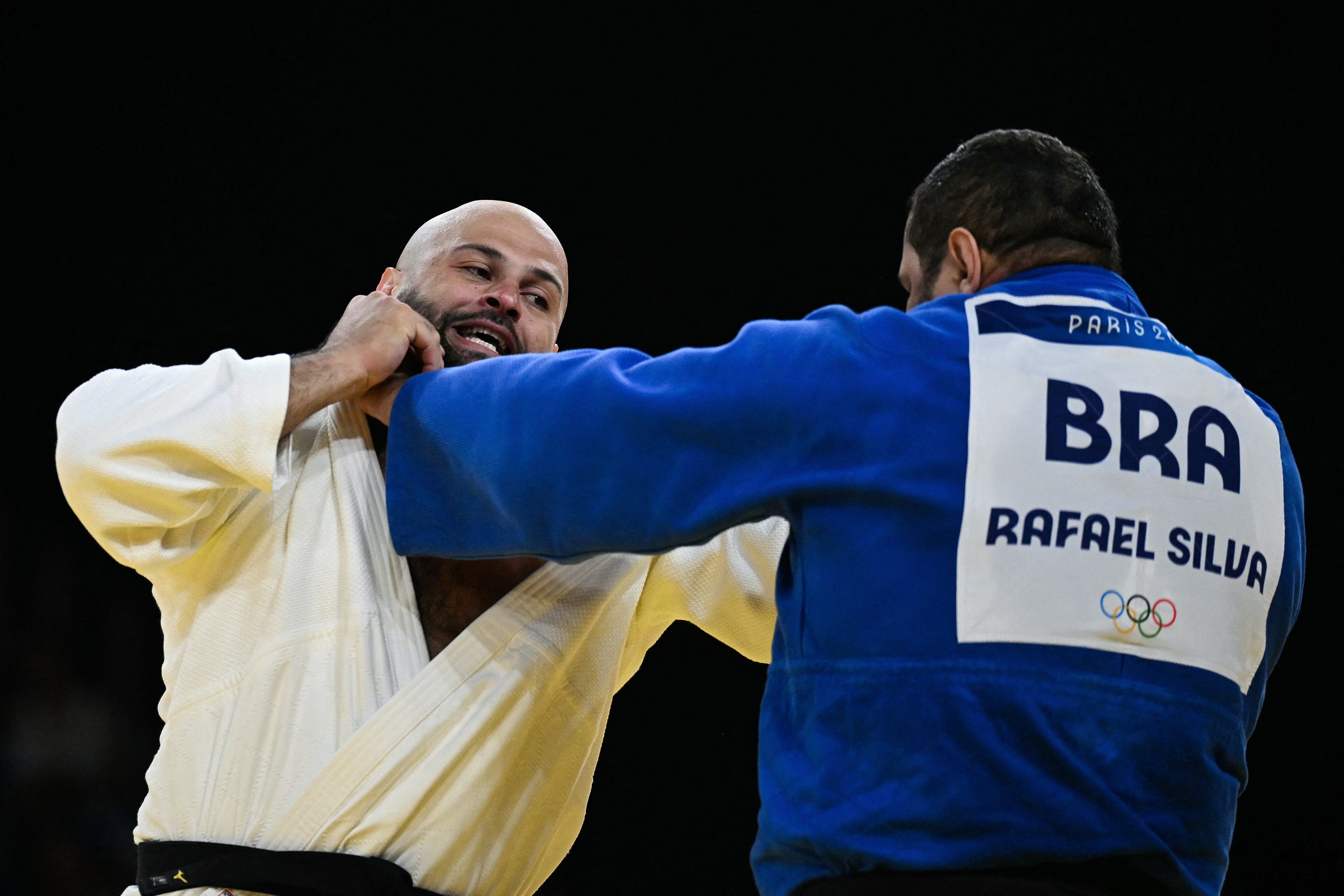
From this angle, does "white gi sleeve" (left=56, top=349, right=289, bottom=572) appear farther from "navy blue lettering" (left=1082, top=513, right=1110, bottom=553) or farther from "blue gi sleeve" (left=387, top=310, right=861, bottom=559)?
"navy blue lettering" (left=1082, top=513, right=1110, bottom=553)

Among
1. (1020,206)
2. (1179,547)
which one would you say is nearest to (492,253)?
(1020,206)

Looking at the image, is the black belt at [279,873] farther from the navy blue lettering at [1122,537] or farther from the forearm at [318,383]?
the navy blue lettering at [1122,537]

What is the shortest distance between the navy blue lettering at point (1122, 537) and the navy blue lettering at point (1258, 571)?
16 cm

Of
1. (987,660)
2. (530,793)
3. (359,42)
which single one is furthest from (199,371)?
(359,42)

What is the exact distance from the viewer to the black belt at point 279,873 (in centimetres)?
145

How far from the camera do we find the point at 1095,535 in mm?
1178

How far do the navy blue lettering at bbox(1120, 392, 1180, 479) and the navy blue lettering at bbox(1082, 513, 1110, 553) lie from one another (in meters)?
0.07

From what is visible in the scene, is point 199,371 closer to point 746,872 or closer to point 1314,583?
point 746,872

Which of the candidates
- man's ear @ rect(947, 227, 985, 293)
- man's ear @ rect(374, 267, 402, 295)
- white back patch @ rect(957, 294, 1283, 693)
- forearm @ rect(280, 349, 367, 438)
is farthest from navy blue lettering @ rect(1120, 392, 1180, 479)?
man's ear @ rect(374, 267, 402, 295)

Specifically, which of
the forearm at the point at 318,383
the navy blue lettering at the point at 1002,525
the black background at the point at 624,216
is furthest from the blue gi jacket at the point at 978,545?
the black background at the point at 624,216

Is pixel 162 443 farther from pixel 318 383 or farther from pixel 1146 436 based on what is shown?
pixel 1146 436

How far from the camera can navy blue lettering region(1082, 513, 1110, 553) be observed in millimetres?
1176

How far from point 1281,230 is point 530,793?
2844 mm

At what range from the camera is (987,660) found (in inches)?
45.3
